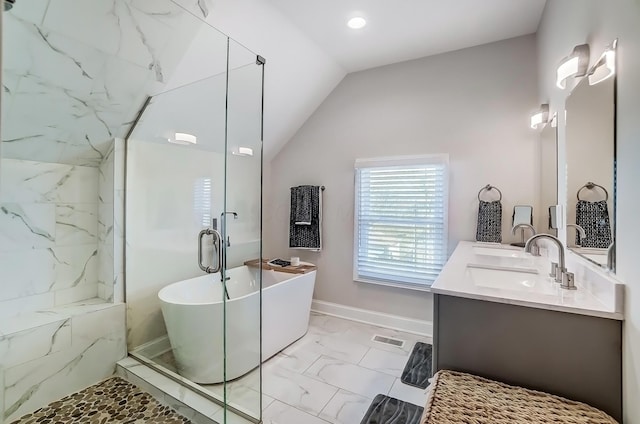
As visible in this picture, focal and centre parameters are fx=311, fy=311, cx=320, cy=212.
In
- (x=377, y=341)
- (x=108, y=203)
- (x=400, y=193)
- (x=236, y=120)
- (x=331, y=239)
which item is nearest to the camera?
(x=236, y=120)

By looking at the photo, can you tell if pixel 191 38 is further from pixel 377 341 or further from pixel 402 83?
pixel 377 341

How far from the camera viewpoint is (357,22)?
2609 millimetres

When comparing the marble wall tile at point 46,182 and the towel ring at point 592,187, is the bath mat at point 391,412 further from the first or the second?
the marble wall tile at point 46,182

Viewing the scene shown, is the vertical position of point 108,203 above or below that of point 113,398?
above

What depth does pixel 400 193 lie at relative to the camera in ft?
10.8

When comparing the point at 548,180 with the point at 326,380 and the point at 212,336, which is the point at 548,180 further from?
the point at 212,336

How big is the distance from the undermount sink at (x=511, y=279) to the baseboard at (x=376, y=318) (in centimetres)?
140

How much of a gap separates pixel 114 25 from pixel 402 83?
2.56 metres

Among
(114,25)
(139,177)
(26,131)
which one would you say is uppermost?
(114,25)

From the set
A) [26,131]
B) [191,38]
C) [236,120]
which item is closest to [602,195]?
[236,120]

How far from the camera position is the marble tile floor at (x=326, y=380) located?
201 cm

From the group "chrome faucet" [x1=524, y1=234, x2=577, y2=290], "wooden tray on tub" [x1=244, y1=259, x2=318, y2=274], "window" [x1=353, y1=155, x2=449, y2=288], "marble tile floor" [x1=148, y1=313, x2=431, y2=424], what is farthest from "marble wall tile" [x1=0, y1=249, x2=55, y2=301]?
"chrome faucet" [x1=524, y1=234, x2=577, y2=290]

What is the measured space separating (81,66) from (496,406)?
280cm

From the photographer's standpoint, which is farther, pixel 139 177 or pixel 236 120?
pixel 139 177
